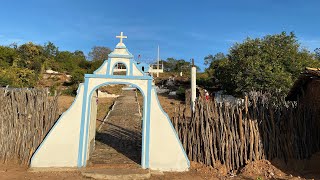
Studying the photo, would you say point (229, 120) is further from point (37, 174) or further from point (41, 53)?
point (41, 53)

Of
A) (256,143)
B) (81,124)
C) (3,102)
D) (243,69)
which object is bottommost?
(256,143)

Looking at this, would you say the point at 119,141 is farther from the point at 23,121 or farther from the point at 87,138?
the point at 23,121

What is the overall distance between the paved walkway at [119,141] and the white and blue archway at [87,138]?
569mm

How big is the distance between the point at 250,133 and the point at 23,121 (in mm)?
6186

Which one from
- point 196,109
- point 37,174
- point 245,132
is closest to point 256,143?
point 245,132

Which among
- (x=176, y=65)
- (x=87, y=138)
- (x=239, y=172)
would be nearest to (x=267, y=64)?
(x=239, y=172)

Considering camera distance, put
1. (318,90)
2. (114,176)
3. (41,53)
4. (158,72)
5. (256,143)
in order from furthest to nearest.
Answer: (158,72) → (41,53) → (318,90) → (256,143) → (114,176)

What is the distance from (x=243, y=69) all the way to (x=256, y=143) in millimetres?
12928

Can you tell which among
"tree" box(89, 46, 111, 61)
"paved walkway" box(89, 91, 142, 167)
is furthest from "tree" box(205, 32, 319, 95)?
"tree" box(89, 46, 111, 61)

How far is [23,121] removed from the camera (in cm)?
768

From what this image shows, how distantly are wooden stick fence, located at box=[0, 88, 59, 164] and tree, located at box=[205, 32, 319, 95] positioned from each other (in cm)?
1382

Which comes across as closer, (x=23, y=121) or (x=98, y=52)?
(x=23, y=121)

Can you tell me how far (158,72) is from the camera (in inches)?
1802

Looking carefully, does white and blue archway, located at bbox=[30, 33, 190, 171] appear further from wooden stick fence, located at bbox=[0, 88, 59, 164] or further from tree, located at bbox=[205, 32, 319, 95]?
tree, located at bbox=[205, 32, 319, 95]
